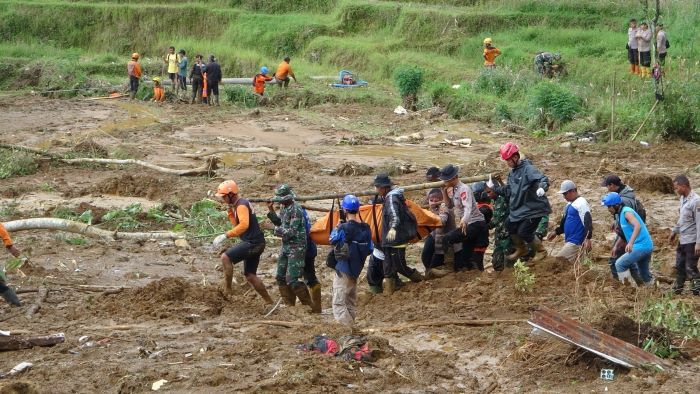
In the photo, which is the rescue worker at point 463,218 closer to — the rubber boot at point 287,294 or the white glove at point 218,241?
the rubber boot at point 287,294

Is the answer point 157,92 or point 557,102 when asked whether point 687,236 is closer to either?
point 557,102

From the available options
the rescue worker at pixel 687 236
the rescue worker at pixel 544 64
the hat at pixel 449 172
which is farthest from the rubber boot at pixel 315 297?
the rescue worker at pixel 544 64

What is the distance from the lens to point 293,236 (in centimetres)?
1141

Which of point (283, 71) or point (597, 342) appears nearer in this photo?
point (597, 342)

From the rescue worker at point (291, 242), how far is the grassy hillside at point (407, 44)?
477 inches

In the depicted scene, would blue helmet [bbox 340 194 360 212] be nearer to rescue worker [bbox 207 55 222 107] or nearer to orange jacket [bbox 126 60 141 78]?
rescue worker [bbox 207 55 222 107]

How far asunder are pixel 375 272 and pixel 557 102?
41.6 ft

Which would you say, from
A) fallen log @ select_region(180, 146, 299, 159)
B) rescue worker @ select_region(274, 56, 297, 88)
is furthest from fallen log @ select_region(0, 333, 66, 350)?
rescue worker @ select_region(274, 56, 297, 88)

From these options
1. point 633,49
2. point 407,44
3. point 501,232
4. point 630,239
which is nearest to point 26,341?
point 501,232

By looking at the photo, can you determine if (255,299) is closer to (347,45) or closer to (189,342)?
(189,342)

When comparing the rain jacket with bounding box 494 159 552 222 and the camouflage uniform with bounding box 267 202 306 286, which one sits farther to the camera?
the rain jacket with bounding box 494 159 552 222

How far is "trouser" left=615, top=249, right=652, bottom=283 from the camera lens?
428 inches

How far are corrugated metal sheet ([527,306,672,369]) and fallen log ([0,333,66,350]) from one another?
434cm

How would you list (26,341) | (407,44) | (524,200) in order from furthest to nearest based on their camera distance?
→ 1. (407,44)
2. (524,200)
3. (26,341)
